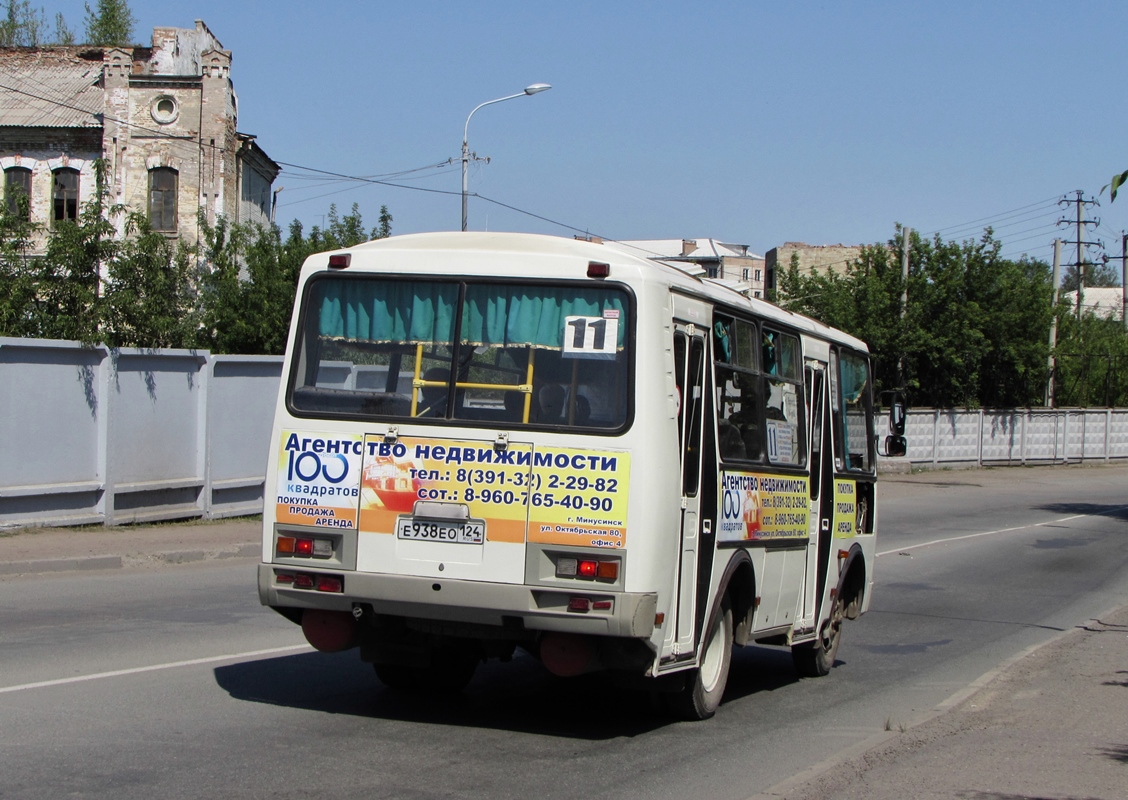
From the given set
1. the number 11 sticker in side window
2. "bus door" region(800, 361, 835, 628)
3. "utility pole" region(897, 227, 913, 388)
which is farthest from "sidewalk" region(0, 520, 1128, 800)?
"utility pole" region(897, 227, 913, 388)

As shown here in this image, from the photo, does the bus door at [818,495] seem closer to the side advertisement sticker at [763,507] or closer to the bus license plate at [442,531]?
the side advertisement sticker at [763,507]

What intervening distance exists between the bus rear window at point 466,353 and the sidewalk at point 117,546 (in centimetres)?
652

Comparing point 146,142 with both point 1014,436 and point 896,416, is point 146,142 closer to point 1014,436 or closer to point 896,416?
point 1014,436

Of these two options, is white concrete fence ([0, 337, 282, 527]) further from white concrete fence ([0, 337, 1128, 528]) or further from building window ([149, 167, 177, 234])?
building window ([149, 167, 177, 234])

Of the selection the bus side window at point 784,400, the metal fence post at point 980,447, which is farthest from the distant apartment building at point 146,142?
the bus side window at point 784,400

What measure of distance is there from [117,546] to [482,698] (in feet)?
26.8

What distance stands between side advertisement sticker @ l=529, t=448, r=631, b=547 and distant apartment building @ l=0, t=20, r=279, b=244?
107ft

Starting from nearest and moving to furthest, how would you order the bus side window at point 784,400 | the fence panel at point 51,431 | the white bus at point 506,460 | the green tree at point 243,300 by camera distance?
1. the white bus at point 506,460
2. the bus side window at point 784,400
3. the fence panel at point 51,431
4. the green tree at point 243,300

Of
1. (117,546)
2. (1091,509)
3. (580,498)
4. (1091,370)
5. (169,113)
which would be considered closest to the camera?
(580,498)

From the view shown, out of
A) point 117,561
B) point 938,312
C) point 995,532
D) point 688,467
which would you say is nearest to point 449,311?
point 688,467

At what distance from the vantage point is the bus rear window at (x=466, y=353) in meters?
6.48

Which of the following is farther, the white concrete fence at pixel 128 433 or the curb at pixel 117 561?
the white concrete fence at pixel 128 433

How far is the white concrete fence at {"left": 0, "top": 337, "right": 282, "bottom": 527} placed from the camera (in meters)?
14.9

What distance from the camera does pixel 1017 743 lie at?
6891 millimetres
